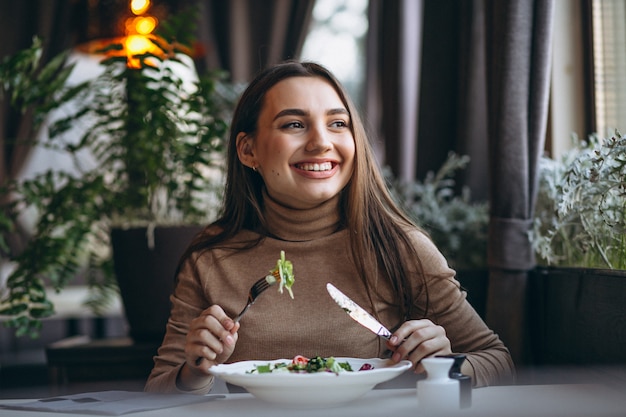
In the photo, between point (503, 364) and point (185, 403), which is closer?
point (185, 403)

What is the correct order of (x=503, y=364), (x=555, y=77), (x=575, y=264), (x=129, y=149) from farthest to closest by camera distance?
(x=129, y=149), (x=555, y=77), (x=575, y=264), (x=503, y=364)

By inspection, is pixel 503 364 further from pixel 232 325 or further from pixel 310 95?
pixel 310 95

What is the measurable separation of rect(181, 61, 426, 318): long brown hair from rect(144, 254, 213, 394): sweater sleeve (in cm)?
8

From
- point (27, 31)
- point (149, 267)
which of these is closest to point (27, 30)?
point (27, 31)

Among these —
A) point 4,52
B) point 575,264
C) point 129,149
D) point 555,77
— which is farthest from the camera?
point 4,52

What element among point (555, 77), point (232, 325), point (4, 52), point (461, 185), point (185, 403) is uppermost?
point (4, 52)

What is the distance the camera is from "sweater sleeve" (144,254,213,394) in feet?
5.24

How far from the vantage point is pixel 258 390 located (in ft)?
3.84

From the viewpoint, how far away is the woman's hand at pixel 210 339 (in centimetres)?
141

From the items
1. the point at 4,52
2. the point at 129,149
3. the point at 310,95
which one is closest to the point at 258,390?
the point at 310,95

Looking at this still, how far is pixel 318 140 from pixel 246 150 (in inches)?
10.6

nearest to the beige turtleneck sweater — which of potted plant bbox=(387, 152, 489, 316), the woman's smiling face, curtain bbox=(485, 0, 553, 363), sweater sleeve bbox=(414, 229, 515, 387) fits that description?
sweater sleeve bbox=(414, 229, 515, 387)

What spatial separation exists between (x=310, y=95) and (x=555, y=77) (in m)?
1.24

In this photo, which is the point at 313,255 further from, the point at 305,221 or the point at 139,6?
the point at 139,6
